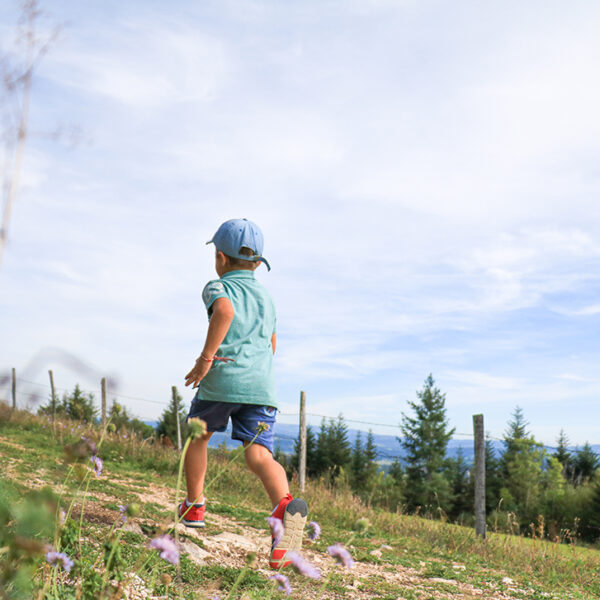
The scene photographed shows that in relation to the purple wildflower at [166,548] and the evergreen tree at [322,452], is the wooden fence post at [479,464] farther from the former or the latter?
the evergreen tree at [322,452]

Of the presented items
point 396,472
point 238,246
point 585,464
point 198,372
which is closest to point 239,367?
point 198,372

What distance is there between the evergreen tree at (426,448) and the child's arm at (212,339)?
36.1 metres

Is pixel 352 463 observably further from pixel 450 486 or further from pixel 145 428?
pixel 145 428

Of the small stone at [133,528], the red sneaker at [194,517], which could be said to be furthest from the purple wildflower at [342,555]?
the red sneaker at [194,517]

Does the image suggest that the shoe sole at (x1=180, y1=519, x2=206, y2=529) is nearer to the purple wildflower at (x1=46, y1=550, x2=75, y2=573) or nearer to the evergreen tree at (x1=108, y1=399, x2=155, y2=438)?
the evergreen tree at (x1=108, y1=399, x2=155, y2=438)

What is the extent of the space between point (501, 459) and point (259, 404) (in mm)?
36302

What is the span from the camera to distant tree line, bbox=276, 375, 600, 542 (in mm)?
30750

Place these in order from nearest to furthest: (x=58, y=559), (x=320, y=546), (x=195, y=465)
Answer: (x=58, y=559) → (x=195, y=465) → (x=320, y=546)

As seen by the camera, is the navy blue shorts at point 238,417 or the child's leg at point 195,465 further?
the child's leg at point 195,465

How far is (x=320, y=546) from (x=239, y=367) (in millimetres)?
2130

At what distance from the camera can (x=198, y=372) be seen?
325 cm

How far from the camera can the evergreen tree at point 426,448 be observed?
37531 mm

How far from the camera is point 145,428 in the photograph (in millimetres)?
27766

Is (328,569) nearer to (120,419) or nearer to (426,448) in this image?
(120,419)
